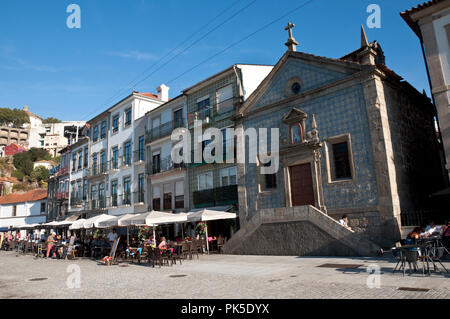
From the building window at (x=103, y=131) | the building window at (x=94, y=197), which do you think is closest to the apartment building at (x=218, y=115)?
the building window at (x=103, y=131)

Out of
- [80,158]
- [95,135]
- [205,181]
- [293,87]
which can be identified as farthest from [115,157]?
[293,87]

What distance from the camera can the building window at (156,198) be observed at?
27844 mm

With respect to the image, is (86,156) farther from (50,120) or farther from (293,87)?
(50,120)

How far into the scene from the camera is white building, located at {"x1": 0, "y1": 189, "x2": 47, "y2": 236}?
2003 inches

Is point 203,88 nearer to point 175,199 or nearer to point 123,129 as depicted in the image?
point 175,199

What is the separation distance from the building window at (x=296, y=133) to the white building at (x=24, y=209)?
43886 mm

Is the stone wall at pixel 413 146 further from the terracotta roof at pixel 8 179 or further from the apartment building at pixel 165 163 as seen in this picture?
the terracotta roof at pixel 8 179

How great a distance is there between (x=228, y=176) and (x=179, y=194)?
18.0 feet

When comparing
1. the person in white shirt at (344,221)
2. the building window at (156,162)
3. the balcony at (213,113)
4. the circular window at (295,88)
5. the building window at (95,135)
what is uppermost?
the building window at (95,135)

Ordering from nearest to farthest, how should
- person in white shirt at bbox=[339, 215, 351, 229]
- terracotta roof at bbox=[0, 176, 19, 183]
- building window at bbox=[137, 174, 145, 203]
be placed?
1. person in white shirt at bbox=[339, 215, 351, 229]
2. building window at bbox=[137, 174, 145, 203]
3. terracotta roof at bbox=[0, 176, 19, 183]

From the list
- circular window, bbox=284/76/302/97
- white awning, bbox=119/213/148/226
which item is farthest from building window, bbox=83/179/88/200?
circular window, bbox=284/76/302/97

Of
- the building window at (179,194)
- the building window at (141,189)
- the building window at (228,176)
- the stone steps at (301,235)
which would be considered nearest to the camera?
the stone steps at (301,235)

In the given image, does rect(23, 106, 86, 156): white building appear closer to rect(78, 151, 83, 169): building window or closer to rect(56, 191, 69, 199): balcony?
rect(56, 191, 69, 199): balcony

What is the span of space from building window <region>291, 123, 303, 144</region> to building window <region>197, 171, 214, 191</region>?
24.6ft
